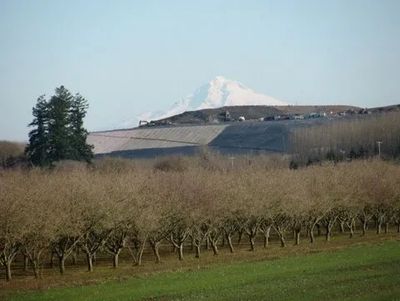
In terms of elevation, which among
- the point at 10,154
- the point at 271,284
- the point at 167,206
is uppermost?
the point at 10,154

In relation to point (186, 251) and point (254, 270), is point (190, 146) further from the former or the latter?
point (254, 270)

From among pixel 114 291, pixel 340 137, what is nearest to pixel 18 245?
pixel 114 291

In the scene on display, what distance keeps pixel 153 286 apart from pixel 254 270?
7.52 m

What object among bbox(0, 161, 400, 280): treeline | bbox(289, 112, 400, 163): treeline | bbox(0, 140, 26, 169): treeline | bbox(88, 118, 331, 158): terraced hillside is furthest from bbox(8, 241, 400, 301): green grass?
bbox(88, 118, 331, 158): terraced hillside

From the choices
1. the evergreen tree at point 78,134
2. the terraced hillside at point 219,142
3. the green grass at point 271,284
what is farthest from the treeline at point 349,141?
the green grass at point 271,284

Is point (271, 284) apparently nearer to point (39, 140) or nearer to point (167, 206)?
point (167, 206)

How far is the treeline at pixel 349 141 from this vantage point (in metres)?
136

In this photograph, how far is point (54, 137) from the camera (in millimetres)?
105938

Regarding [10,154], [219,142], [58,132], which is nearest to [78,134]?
[58,132]

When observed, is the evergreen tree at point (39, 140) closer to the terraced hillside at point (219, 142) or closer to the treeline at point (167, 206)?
the treeline at point (167, 206)

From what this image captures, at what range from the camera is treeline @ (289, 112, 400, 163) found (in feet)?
445

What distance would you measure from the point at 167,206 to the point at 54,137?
2250 inches

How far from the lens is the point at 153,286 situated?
32188mm

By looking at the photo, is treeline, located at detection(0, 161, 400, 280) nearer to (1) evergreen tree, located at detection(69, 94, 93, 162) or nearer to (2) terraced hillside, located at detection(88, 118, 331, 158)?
(1) evergreen tree, located at detection(69, 94, 93, 162)
